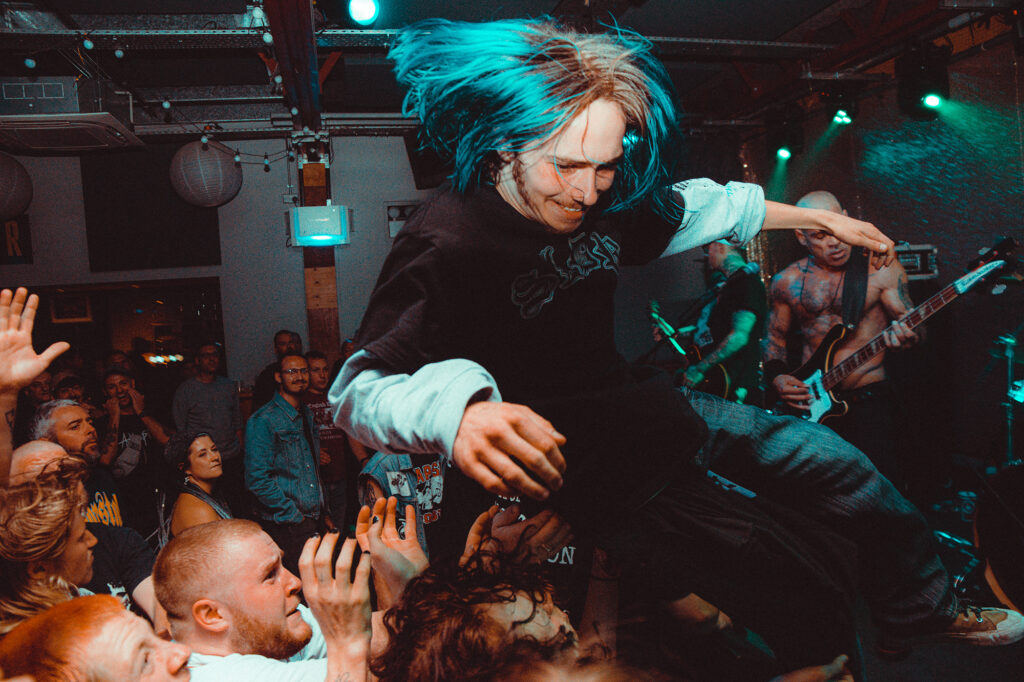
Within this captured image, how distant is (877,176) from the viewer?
5512 millimetres

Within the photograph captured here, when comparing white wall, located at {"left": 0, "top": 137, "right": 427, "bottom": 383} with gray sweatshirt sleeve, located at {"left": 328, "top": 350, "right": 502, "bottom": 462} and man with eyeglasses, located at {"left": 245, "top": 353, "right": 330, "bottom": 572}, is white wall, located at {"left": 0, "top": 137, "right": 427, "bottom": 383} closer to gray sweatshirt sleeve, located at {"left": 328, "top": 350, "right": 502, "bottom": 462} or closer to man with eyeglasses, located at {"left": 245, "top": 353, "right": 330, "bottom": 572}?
man with eyeglasses, located at {"left": 245, "top": 353, "right": 330, "bottom": 572}

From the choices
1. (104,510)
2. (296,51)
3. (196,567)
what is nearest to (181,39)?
(296,51)

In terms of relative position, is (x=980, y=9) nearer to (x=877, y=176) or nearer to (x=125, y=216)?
(x=877, y=176)

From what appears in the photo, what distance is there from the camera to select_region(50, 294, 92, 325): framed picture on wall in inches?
280

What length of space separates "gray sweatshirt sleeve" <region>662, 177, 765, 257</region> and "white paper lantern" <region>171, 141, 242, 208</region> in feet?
16.6

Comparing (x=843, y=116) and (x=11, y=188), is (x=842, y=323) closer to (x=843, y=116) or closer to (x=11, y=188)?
(x=843, y=116)

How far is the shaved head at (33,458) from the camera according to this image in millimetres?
2012

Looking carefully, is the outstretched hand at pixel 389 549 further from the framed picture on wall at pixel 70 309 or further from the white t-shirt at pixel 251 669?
the framed picture on wall at pixel 70 309

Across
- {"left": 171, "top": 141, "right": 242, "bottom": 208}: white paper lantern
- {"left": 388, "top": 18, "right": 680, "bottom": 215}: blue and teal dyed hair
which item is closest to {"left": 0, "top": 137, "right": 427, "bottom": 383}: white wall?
{"left": 171, "top": 141, "right": 242, "bottom": 208}: white paper lantern

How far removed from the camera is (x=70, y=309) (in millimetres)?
7203

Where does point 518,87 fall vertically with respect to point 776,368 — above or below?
above

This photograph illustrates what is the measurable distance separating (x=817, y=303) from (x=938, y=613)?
12.7 feet

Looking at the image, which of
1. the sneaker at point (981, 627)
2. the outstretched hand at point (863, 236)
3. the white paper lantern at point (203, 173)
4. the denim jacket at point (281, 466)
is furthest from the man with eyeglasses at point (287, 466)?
the outstretched hand at point (863, 236)

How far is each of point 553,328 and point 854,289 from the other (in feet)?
13.4
